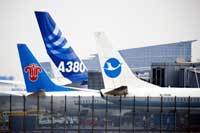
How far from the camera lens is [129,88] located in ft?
195

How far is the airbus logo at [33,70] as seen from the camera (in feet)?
191

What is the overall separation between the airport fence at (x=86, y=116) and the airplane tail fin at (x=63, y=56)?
80.0 ft

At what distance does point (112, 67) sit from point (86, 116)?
10.1m

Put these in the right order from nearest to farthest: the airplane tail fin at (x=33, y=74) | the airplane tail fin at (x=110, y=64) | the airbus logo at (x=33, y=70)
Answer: the airplane tail fin at (x=33, y=74)
the airbus logo at (x=33, y=70)
the airplane tail fin at (x=110, y=64)

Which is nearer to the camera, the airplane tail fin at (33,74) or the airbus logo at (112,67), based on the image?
the airplane tail fin at (33,74)

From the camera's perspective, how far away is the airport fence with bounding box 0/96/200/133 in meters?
49.7

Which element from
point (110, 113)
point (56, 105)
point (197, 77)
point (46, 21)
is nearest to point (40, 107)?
point (56, 105)

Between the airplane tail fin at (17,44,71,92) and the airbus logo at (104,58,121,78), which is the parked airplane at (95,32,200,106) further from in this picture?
the airplane tail fin at (17,44,71,92)

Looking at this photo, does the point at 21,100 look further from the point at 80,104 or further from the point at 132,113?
the point at 132,113

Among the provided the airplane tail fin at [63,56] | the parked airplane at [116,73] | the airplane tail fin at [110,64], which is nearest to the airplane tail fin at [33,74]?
the airplane tail fin at [110,64]

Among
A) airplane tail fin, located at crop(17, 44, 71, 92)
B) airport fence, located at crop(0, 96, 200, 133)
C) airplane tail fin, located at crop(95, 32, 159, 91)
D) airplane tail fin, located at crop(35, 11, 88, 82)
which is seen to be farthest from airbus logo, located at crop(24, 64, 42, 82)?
airplane tail fin, located at crop(35, 11, 88, 82)

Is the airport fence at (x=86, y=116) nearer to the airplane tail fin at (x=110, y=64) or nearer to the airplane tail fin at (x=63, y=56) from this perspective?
the airplane tail fin at (x=110, y=64)

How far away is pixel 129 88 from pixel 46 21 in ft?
65.6

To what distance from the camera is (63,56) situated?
7800 cm
